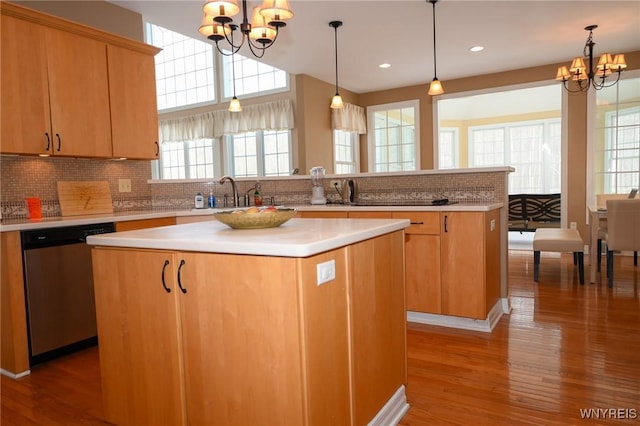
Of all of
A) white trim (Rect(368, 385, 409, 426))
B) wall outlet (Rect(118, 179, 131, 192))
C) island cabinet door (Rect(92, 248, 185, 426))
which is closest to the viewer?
island cabinet door (Rect(92, 248, 185, 426))

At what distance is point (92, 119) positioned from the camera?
316 centimetres

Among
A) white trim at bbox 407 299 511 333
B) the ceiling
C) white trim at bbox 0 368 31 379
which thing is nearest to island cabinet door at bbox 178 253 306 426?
white trim at bbox 0 368 31 379

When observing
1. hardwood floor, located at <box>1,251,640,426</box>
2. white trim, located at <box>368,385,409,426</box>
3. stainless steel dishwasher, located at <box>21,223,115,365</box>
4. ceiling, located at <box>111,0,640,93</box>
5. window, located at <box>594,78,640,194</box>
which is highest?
ceiling, located at <box>111,0,640,93</box>

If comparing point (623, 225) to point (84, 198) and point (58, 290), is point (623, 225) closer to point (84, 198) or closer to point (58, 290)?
point (58, 290)

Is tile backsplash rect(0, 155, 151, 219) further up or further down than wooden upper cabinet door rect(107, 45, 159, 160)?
further down

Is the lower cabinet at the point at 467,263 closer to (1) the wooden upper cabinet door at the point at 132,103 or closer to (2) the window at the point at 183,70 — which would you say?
(1) the wooden upper cabinet door at the point at 132,103

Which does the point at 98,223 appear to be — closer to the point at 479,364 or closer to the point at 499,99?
the point at 479,364

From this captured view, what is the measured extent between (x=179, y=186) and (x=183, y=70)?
4456 mm

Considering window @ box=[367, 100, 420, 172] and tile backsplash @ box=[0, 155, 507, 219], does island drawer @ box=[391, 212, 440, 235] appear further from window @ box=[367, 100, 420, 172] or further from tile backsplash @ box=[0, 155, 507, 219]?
window @ box=[367, 100, 420, 172]

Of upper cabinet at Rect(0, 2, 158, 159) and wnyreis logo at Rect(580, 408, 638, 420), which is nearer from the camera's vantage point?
wnyreis logo at Rect(580, 408, 638, 420)

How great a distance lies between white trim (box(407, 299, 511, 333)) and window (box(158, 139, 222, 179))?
498cm

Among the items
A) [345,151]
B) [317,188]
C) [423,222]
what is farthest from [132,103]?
[345,151]

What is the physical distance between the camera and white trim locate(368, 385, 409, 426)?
5.69 feet

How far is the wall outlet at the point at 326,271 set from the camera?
134 centimetres
